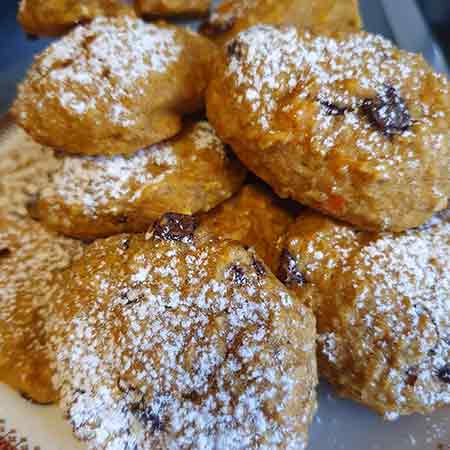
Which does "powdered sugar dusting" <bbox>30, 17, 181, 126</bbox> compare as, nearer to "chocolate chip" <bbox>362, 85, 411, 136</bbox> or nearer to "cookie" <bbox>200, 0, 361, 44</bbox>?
"cookie" <bbox>200, 0, 361, 44</bbox>

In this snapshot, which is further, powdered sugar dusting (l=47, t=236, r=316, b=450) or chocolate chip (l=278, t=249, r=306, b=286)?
chocolate chip (l=278, t=249, r=306, b=286)

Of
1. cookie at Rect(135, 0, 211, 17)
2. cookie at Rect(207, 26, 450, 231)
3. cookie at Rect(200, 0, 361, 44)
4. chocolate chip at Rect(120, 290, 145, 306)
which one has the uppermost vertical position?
cookie at Rect(200, 0, 361, 44)

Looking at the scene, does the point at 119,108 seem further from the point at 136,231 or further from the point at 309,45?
the point at 309,45

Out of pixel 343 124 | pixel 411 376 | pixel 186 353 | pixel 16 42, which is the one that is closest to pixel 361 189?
pixel 343 124

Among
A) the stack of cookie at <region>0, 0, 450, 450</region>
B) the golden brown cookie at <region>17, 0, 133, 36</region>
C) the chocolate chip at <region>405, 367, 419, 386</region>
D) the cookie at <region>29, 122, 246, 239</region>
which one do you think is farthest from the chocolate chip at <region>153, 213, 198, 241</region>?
the golden brown cookie at <region>17, 0, 133, 36</region>

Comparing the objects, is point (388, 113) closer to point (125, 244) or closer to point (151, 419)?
point (125, 244)

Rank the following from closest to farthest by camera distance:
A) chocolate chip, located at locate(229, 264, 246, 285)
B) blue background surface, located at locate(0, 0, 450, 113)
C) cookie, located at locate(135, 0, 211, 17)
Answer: chocolate chip, located at locate(229, 264, 246, 285)
cookie, located at locate(135, 0, 211, 17)
blue background surface, located at locate(0, 0, 450, 113)

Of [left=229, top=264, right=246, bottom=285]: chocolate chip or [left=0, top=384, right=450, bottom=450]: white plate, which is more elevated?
[left=229, top=264, right=246, bottom=285]: chocolate chip

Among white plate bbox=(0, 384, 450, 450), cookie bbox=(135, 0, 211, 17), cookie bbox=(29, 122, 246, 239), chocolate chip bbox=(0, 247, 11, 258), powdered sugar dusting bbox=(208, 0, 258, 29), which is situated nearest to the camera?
white plate bbox=(0, 384, 450, 450)
